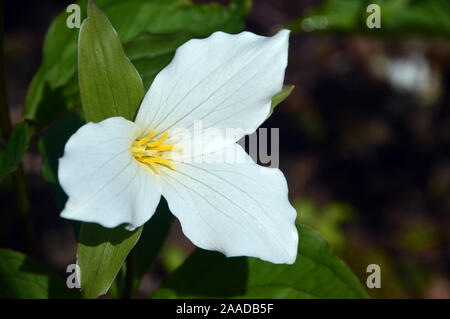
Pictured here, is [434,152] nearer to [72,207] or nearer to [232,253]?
[232,253]

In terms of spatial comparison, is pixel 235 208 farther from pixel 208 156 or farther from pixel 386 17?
pixel 386 17

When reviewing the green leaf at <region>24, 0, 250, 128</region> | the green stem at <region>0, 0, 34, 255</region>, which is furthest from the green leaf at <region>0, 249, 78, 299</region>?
the green leaf at <region>24, 0, 250, 128</region>

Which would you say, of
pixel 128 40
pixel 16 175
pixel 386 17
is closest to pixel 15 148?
pixel 16 175

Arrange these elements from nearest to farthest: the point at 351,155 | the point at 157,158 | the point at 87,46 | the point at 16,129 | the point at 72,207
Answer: the point at 72,207, the point at 87,46, the point at 157,158, the point at 16,129, the point at 351,155

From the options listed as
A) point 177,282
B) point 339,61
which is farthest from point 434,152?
point 177,282

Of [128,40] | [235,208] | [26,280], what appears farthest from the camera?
[128,40]

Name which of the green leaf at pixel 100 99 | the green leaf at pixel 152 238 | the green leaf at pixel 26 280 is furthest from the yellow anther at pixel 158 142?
the green leaf at pixel 26 280
